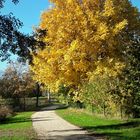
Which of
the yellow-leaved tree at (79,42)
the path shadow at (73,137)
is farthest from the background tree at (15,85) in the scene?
the path shadow at (73,137)

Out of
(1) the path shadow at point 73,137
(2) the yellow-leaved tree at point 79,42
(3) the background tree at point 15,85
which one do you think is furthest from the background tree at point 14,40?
(3) the background tree at point 15,85

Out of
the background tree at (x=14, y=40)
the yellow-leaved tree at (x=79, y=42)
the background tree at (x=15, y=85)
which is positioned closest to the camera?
the background tree at (x=14, y=40)

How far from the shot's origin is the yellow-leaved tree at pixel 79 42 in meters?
32.2

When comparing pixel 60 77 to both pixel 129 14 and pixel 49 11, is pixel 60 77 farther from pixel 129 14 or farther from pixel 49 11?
pixel 129 14

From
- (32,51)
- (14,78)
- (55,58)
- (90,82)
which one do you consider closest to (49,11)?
(55,58)

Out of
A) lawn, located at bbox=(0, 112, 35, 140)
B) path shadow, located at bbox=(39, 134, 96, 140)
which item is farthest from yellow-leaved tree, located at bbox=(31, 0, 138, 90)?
path shadow, located at bbox=(39, 134, 96, 140)

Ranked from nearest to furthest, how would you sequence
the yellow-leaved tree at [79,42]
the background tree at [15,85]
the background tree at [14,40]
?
the background tree at [14,40] < the yellow-leaved tree at [79,42] < the background tree at [15,85]

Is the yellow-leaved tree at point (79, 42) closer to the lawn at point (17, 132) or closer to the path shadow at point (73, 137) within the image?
the lawn at point (17, 132)

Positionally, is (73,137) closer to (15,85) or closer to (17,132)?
(17,132)

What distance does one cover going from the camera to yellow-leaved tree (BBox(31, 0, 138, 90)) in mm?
32188

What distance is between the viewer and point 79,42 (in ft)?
105

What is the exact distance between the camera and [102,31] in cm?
3183

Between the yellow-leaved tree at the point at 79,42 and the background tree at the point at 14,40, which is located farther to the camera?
the yellow-leaved tree at the point at 79,42

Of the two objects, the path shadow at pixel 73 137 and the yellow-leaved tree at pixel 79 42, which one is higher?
the yellow-leaved tree at pixel 79 42
